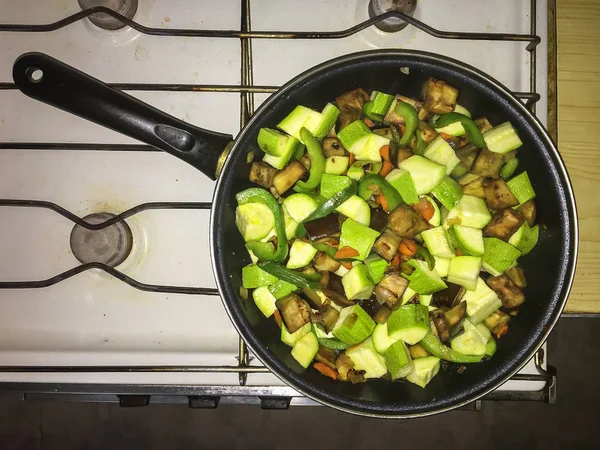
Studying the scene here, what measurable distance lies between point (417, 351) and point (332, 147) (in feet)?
1.80

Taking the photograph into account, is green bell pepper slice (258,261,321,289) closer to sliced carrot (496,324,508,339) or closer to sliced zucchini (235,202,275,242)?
sliced zucchini (235,202,275,242)

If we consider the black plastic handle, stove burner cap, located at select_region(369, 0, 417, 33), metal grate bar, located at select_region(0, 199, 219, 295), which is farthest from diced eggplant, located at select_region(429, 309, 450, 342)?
stove burner cap, located at select_region(369, 0, 417, 33)

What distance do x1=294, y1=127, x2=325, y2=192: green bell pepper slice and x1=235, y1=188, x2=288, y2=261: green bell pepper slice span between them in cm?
10

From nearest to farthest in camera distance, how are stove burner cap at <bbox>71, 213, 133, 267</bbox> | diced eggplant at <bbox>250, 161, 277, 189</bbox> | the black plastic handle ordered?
the black plastic handle → diced eggplant at <bbox>250, 161, 277, 189</bbox> → stove burner cap at <bbox>71, 213, 133, 267</bbox>

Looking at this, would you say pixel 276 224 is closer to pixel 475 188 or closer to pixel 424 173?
pixel 424 173

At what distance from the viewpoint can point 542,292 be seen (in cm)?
111

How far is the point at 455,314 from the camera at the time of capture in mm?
1097

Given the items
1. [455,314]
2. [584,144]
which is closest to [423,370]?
[455,314]

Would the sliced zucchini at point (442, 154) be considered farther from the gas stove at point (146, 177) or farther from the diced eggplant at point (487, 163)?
the gas stove at point (146, 177)

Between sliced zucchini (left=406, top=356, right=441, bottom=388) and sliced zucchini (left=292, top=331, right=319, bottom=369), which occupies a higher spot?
sliced zucchini (left=292, top=331, right=319, bottom=369)

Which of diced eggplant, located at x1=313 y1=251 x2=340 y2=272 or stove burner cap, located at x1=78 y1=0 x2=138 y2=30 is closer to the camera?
diced eggplant, located at x1=313 y1=251 x2=340 y2=272

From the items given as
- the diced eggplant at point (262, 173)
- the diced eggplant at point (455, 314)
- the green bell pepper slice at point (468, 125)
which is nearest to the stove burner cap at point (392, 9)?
the green bell pepper slice at point (468, 125)

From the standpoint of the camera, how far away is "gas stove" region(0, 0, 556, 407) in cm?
128

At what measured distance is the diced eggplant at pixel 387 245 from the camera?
1.04 m
